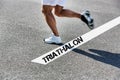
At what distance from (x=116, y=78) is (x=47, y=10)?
1914 mm

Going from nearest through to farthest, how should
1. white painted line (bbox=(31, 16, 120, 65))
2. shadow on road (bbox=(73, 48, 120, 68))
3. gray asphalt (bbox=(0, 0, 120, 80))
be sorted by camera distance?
gray asphalt (bbox=(0, 0, 120, 80)), white painted line (bbox=(31, 16, 120, 65)), shadow on road (bbox=(73, 48, 120, 68))

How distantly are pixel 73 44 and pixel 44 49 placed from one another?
68cm

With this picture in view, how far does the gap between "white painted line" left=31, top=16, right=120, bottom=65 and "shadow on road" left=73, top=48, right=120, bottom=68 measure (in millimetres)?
219

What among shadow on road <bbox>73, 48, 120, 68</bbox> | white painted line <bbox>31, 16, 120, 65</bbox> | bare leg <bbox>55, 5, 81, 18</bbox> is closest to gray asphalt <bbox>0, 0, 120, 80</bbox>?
shadow on road <bbox>73, 48, 120, 68</bbox>

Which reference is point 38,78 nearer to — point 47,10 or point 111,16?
point 47,10

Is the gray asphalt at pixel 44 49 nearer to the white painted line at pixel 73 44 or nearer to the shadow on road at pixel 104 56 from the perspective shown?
the shadow on road at pixel 104 56

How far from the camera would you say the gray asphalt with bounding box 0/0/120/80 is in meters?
5.73

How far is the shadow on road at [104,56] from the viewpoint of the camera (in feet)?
20.9

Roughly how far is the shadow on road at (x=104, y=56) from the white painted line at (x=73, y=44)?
0.72ft

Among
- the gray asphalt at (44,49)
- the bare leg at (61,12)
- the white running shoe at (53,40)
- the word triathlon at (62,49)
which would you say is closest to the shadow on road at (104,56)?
the gray asphalt at (44,49)

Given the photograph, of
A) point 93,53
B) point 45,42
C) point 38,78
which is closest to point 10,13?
point 45,42

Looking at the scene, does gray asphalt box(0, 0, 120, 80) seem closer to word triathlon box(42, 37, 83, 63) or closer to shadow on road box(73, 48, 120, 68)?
shadow on road box(73, 48, 120, 68)

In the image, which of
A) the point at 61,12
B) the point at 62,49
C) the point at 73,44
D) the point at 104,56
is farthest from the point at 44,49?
the point at 104,56

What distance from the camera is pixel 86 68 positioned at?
6.05 m
